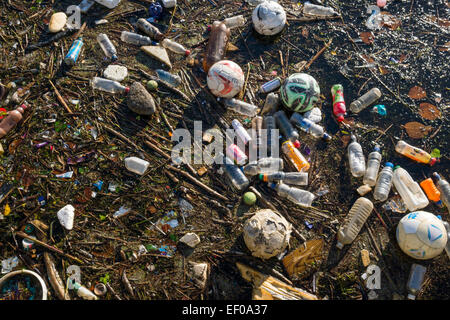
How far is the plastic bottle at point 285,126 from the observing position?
4.14 m

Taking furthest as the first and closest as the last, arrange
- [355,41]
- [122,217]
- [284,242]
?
[355,41]
[122,217]
[284,242]

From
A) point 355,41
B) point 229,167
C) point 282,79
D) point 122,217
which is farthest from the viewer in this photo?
point 355,41

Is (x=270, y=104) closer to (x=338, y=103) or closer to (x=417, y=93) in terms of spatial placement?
(x=338, y=103)

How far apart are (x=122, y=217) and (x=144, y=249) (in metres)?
0.45

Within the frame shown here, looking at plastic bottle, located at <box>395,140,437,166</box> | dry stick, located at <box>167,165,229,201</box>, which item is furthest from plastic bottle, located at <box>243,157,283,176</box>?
plastic bottle, located at <box>395,140,437,166</box>

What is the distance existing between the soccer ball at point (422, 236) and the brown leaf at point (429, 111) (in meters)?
1.61

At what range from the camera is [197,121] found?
4242 mm

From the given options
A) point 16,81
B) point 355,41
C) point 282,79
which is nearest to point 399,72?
point 355,41

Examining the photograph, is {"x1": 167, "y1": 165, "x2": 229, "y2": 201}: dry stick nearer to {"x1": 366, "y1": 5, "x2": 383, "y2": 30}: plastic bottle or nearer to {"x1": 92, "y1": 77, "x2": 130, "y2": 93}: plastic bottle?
{"x1": 92, "y1": 77, "x2": 130, "y2": 93}: plastic bottle

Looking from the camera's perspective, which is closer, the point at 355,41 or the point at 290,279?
the point at 290,279

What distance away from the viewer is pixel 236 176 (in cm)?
388

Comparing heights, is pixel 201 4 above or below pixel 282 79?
above

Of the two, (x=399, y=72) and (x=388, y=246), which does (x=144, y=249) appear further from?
(x=399, y=72)

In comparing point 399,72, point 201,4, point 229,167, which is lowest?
point 229,167
